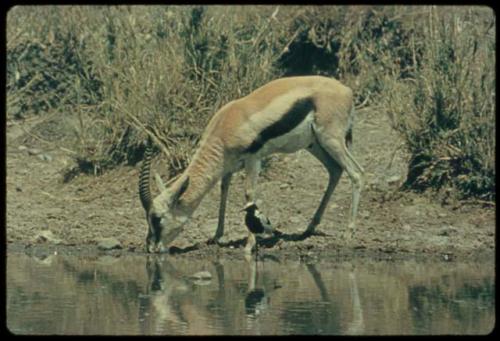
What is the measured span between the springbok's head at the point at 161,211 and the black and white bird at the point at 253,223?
663 mm

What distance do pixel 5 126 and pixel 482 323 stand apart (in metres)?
8.62

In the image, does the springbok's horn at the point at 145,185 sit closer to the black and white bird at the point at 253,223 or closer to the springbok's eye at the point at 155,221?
the springbok's eye at the point at 155,221

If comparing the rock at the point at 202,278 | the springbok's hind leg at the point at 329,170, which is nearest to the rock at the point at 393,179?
the springbok's hind leg at the point at 329,170

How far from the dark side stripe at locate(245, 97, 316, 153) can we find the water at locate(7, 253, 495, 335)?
1.29m

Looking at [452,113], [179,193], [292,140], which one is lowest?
[179,193]

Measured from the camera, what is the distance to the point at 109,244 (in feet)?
46.8

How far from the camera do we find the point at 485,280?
40.9 feet

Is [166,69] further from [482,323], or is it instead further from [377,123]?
[482,323]

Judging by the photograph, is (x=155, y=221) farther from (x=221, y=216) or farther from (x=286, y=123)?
(x=286, y=123)

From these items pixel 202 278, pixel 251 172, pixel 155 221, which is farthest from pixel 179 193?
pixel 202 278

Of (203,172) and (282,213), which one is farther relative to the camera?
(282,213)

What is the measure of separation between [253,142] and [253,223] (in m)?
0.83

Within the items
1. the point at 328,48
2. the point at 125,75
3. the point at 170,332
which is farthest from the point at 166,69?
the point at 170,332

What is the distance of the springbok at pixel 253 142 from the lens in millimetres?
14031
